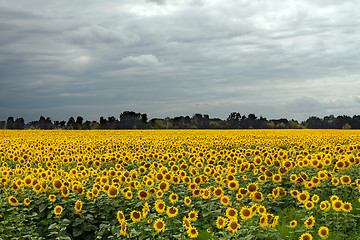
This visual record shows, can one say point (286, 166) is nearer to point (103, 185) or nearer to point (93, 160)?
point (103, 185)

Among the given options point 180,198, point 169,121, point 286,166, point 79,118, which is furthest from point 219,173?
point 79,118

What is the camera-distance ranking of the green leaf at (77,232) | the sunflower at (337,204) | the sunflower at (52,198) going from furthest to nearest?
the sunflower at (52,198) < the green leaf at (77,232) < the sunflower at (337,204)

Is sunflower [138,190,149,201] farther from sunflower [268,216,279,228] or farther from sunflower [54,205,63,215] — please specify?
sunflower [268,216,279,228]

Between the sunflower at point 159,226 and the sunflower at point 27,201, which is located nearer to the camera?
the sunflower at point 159,226

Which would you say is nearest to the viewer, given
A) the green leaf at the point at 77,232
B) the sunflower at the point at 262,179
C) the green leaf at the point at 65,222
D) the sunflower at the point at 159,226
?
the sunflower at the point at 159,226

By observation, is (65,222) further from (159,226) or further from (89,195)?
(159,226)

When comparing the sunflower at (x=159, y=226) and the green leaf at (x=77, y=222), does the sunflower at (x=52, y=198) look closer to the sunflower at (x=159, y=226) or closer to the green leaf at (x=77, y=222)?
the green leaf at (x=77, y=222)

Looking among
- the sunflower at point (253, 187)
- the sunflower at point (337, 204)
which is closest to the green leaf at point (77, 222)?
the sunflower at point (253, 187)

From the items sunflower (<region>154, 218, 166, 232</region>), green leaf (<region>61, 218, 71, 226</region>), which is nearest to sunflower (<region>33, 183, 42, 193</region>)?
green leaf (<region>61, 218, 71, 226</region>)

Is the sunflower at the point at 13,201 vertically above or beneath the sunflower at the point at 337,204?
beneath

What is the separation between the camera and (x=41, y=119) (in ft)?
361

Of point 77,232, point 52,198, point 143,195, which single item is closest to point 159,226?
point 143,195

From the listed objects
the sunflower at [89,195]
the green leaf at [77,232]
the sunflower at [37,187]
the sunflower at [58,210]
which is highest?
the sunflower at [37,187]

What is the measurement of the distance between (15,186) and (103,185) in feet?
8.42
